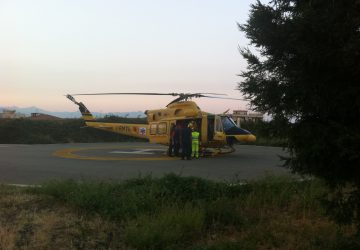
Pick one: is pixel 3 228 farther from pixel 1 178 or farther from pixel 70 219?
pixel 1 178

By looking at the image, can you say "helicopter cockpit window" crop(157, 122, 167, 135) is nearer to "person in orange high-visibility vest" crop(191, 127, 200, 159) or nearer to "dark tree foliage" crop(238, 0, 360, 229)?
"person in orange high-visibility vest" crop(191, 127, 200, 159)

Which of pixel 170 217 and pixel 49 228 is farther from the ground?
pixel 170 217

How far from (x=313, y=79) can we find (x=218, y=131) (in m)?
16.7

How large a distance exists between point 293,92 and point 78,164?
512 inches

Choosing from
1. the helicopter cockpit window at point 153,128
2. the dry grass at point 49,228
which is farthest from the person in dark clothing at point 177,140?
the dry grass at point 49,228

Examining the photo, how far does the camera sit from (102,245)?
20.0 feet

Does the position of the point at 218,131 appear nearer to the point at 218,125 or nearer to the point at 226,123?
the point at 218,125

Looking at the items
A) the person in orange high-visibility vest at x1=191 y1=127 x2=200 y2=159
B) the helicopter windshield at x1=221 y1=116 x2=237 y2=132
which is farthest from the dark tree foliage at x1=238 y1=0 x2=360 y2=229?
the helicopter windshield at x1=221 y1=116 x2=237 y2=132

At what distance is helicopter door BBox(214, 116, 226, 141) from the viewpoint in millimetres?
21547

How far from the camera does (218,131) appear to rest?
21656 mm

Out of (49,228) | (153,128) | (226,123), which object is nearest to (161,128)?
(153,128)

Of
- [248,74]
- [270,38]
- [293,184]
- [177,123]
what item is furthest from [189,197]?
[177,123]

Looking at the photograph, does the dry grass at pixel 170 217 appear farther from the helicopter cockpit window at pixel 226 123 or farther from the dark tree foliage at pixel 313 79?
the helicopter cockpit window at pixel 226 123

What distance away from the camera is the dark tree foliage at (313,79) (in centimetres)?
469
